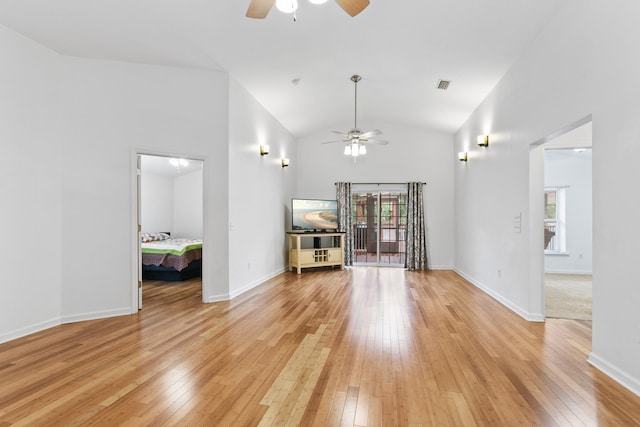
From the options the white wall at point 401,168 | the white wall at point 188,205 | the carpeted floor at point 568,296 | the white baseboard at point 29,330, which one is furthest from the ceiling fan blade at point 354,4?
the white wall at point 188,205

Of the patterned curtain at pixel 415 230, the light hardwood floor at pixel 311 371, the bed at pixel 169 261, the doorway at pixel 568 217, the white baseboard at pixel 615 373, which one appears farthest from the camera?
the patterned curtain at pixel 415 230

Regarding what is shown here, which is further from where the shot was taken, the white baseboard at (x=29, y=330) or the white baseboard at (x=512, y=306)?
→ the white baseboard at (x=512, y=306)

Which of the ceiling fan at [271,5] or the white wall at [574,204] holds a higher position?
the ceiling fan at [271,5]

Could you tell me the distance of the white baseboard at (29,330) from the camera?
321cm

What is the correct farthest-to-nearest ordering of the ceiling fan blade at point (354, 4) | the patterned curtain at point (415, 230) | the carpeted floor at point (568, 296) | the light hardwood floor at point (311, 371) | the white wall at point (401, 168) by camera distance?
the white wall at point (401, 168) < the patterned curtain at point (415, 230) < the carpeted floor at point (568, 296) < the ceiling fan blade at point (354, 4) < the light hardwood floor at point (311, 371)

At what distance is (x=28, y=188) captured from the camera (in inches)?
137

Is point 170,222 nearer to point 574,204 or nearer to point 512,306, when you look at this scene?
point 512,306

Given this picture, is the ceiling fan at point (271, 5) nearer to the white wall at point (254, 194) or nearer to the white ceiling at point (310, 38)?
the white ceiling at point (310, 38)

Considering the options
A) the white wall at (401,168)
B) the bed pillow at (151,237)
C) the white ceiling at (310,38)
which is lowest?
the bed pillow at (151,237)

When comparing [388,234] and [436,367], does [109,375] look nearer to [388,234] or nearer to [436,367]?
[436,367]

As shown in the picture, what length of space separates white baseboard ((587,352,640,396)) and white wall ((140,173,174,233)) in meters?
8.87

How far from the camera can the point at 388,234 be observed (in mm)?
8320

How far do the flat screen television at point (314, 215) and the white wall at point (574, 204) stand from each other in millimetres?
4808

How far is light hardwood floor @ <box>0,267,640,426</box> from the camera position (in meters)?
1.95
